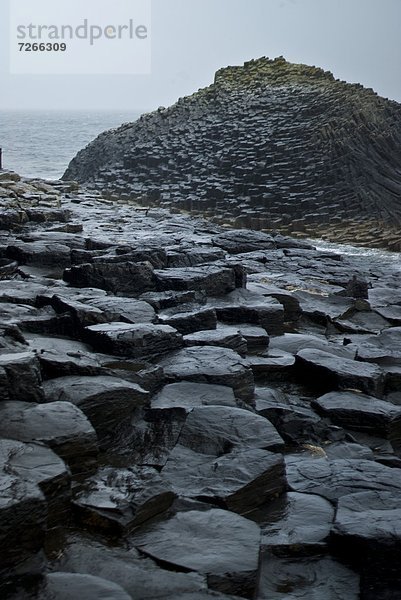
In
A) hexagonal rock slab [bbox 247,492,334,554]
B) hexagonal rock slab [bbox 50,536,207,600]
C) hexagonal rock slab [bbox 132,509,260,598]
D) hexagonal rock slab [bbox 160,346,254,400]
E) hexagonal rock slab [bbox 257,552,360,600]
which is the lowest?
hexagonal rock slab [bbox 257,552,360,600]

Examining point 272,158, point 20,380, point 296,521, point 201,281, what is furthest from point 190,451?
point 272,158

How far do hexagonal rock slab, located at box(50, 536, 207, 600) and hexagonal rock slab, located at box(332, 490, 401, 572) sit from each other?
0.74 meters

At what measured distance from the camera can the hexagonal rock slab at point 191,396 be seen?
4184mm

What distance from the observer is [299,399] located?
5098 mm

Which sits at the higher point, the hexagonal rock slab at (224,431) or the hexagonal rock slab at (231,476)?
the hexagonal rock slab at (224,431)

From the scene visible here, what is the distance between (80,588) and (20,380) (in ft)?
4.57

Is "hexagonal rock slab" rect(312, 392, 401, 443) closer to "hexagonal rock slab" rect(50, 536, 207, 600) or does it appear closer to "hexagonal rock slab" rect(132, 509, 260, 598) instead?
"hexagonal rock slab" rect(132, 509, 260, 598)

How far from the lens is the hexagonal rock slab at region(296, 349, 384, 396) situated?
5152 mm

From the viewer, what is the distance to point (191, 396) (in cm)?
434

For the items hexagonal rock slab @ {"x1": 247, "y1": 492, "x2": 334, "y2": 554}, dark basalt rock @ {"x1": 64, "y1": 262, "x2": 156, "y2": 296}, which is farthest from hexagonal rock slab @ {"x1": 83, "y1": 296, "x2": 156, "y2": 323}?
hexagonal rock slab @ {"x1": 247, "y1": 492, "x2": 334, "y2": 554}

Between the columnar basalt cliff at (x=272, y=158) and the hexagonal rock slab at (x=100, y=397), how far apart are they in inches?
519

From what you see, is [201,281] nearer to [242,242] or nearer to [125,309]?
[125,309]

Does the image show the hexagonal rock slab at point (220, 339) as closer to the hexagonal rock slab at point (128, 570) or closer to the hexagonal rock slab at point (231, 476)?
the hexagonal rock slab at point (231, 476)

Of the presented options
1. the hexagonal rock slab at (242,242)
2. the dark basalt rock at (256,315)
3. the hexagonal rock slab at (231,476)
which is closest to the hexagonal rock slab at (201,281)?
the dark basalt rock at (256,315)
